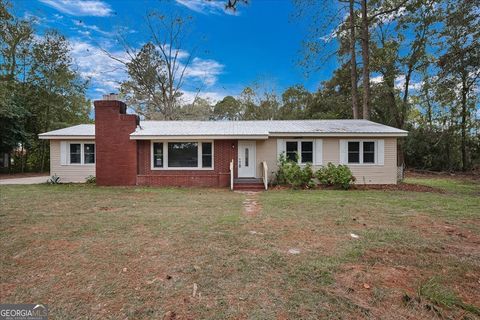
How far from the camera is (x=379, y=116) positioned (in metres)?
24.1

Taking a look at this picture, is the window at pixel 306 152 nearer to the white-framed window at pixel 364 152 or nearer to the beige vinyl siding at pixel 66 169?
the white-framed window at pixel 364 152

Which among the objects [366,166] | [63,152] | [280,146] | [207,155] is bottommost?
[366,166]

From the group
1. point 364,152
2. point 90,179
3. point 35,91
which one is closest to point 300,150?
point 364,152

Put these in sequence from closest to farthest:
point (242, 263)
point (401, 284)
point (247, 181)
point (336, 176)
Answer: point (401, 284) → point (242, 263) → point (336, 176) → point (247, 181)

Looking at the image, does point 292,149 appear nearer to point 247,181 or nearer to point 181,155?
point 247,181

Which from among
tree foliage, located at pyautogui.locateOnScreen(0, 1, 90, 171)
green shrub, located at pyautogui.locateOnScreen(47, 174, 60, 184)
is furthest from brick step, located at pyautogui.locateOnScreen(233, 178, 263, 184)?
tree foliage, located at pyautogui.locateOnScreen(0, 1, 90, 171)

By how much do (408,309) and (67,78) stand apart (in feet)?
94.1

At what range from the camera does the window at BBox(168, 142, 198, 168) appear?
12969 mm

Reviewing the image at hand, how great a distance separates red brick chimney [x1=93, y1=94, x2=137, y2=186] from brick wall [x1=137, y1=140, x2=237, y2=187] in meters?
0.49

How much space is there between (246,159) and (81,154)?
29.8ft

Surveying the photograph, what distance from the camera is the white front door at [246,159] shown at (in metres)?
13.0

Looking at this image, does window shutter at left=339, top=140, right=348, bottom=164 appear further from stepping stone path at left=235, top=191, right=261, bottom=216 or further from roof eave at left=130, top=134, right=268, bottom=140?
stepping stone path at left=235, top=191, right=261, bottom=216

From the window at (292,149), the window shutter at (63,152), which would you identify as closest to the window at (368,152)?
the window at (292,149)

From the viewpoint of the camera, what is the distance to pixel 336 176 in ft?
39.3
